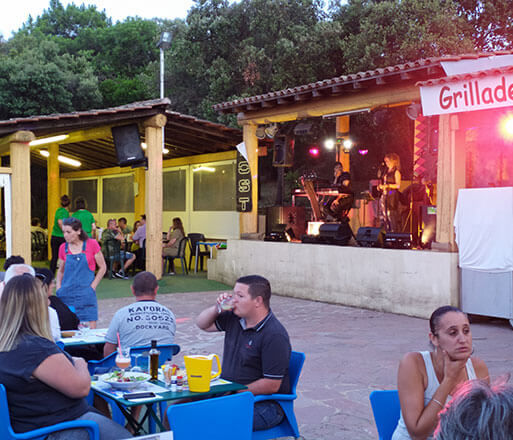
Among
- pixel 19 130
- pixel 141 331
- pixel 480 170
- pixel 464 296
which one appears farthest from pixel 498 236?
pixel 19 130

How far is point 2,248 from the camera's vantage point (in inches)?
800

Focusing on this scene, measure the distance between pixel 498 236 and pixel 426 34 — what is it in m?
9.49

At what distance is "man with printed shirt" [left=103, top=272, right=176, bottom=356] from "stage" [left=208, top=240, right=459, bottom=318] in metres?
6.15

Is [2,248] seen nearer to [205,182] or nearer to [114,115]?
[205,182]

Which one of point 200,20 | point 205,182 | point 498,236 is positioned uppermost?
point 200,20

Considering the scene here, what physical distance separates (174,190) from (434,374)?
15.5 metres

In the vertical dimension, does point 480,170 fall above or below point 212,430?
above

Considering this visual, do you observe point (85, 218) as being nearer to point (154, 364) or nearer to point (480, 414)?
point (154, 364)

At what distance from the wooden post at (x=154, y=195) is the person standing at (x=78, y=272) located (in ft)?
19.7

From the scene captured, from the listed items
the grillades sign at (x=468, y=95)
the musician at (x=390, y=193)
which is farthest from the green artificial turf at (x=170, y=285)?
the grillades sign at (x=468, y=95)

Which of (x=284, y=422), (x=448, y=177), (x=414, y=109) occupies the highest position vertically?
(x=414, y=109)

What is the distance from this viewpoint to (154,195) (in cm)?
1280

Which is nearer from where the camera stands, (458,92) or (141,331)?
(141,331)

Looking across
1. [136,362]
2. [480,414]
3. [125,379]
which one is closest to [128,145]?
[136,362]
